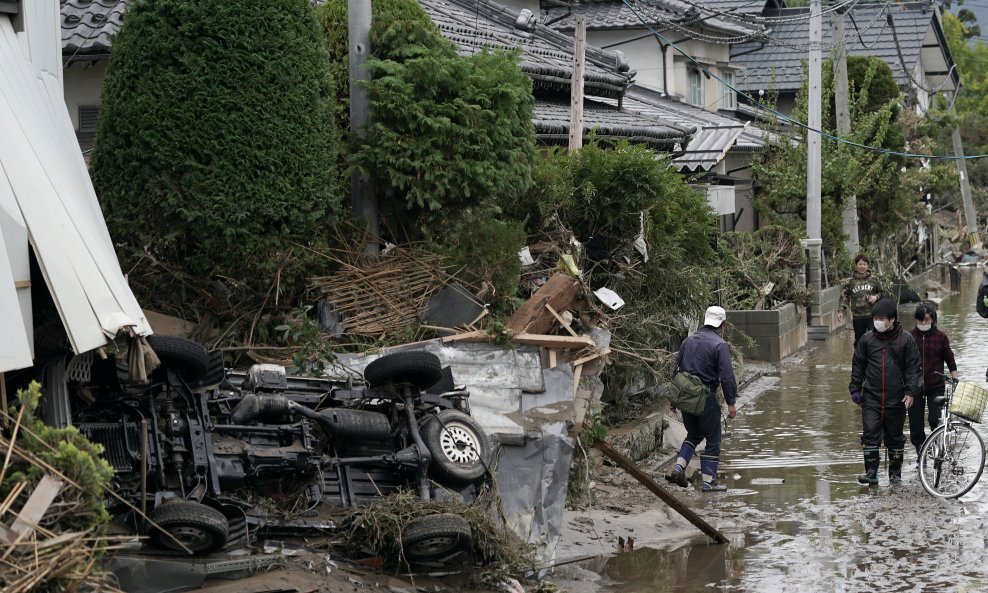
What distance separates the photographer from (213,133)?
9.70 meters

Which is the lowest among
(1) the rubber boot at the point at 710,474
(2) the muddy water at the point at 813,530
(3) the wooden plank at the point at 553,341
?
(2) the muddy water at the point at 813,530

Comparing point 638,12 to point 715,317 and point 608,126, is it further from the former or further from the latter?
point 715,317

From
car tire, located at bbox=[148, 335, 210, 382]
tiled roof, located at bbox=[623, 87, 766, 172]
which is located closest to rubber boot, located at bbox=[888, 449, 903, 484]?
car tire, located at bbox=[148, 335, 210, 382]

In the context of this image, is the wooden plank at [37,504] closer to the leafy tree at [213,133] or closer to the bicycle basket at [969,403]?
the leafy tree at [213,133]

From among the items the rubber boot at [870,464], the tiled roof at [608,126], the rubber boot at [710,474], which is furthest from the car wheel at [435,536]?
the tiled roof at [608,126]

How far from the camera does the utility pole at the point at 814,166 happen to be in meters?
25.1

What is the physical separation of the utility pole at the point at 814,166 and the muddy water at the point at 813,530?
389 inches

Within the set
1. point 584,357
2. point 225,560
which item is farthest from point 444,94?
point 225,560

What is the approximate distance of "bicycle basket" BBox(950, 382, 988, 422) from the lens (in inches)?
467

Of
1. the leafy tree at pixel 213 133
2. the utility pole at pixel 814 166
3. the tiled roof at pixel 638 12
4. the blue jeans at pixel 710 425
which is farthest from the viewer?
the tiled roof at pixel 638 12

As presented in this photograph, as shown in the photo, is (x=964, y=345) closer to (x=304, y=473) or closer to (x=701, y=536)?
(x=701, y=536)

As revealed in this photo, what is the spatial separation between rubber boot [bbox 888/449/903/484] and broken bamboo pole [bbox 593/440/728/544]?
2.85m

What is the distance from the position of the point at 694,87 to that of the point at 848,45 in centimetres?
1579

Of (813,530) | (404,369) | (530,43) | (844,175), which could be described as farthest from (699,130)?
(404,369)
